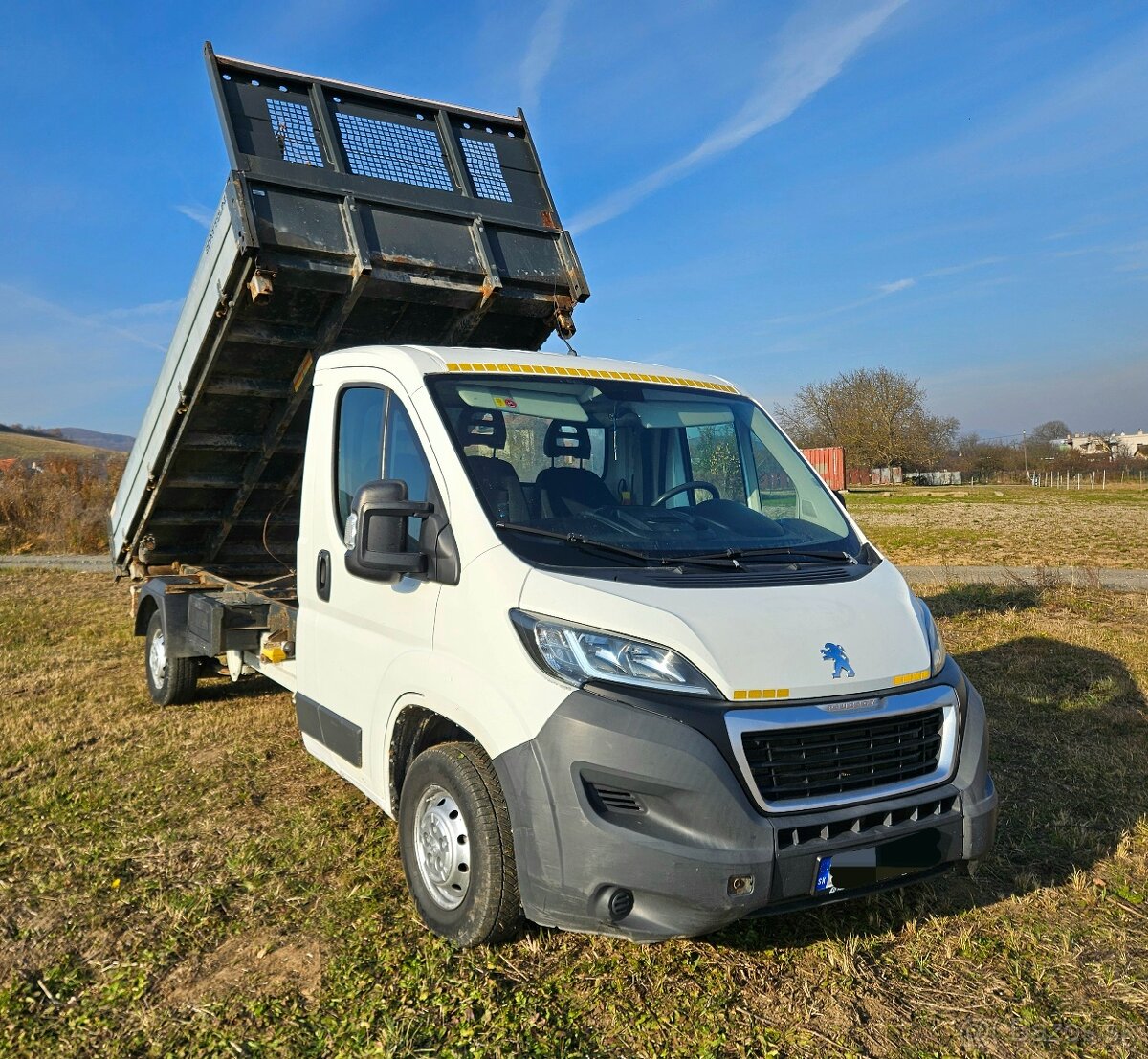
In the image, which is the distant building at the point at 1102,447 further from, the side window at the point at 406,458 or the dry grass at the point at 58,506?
the side window at the point at 406,458

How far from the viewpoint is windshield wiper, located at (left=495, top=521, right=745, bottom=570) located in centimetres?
327

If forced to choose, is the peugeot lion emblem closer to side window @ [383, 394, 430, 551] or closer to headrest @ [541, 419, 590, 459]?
headrest @ [541, 419, 590, 459]

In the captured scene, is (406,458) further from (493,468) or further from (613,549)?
(613,549)

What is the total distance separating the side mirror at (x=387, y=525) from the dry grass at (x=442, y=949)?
4.41 feet

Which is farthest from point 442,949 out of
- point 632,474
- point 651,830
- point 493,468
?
point 632,474

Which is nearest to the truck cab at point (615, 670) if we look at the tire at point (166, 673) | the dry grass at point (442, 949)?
the dry grass at point (442, 949)

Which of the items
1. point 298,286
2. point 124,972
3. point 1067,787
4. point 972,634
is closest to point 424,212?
point 298,286

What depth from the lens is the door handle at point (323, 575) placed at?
426 cm

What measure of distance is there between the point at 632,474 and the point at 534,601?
3.69 ft

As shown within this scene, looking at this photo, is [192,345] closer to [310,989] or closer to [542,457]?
[542,457]

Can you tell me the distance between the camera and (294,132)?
17.8ft

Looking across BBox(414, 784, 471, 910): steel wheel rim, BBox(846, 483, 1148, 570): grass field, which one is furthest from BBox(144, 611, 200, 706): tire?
BBox(846, 483, 1148, 570): grass field

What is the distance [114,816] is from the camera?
4.62m

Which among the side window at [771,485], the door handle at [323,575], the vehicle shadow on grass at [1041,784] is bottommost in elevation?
the vehicle shadow on grass at [1041,784]
